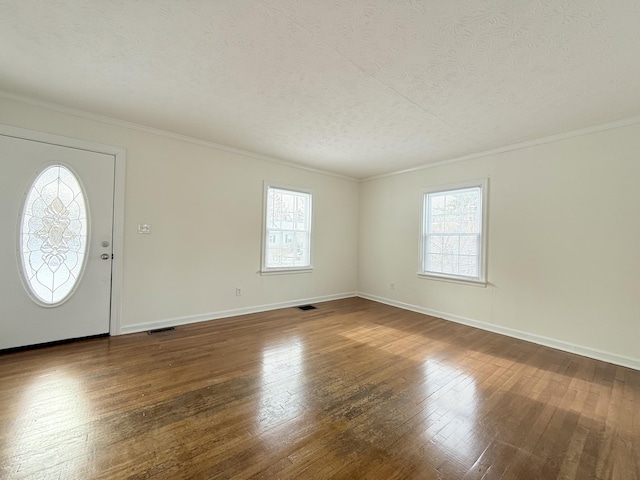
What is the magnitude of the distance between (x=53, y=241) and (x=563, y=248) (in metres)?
5.98

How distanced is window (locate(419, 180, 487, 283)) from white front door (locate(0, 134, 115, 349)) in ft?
15.5

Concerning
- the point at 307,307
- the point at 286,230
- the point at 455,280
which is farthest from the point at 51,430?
the point at 455,280

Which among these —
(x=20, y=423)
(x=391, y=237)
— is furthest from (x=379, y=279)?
(x=20, y=423)

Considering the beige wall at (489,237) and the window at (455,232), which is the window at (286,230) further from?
the window at (455,232)

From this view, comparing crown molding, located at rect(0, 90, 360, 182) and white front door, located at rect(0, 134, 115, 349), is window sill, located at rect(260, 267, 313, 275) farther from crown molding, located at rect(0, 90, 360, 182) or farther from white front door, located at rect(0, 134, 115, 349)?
white front door, located at rect(0, 134, 115, 349)

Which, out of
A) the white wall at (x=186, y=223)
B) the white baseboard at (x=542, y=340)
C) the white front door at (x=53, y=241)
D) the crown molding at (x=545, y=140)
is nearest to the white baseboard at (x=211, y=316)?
the white wall at (x=186, y=223)

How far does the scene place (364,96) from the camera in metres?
2.63

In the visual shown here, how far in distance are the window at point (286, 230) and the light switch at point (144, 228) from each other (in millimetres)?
1695

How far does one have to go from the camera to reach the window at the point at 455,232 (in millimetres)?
4121

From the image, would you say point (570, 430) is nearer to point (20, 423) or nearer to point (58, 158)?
point (20, 423)

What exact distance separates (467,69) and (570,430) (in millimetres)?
2742

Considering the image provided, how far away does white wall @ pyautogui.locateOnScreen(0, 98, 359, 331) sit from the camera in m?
3.44

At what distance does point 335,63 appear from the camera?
2145mm

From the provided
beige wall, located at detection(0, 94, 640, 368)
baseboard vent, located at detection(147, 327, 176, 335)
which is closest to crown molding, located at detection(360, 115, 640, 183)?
beige wall, located at detection(0, 94, 640, 368)
